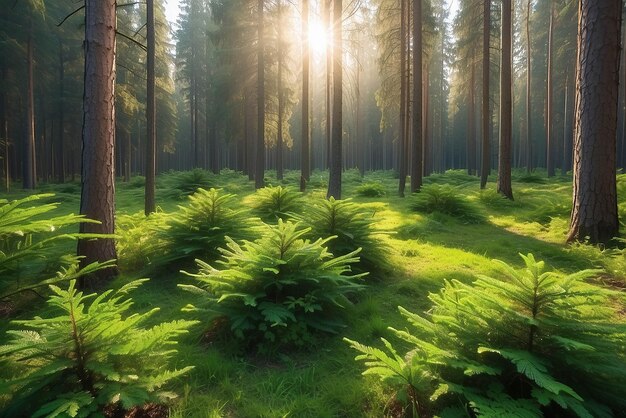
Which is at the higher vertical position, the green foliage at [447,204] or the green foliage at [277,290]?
the green foliage at [447,204]

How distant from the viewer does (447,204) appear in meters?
11.1

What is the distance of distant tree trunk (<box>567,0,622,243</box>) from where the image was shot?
21.8ft

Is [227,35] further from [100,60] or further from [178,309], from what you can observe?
[178,309]

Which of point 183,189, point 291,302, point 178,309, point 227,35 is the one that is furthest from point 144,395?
point 227,35

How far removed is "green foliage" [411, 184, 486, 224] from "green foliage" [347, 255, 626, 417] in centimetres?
823

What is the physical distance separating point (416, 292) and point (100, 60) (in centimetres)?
588

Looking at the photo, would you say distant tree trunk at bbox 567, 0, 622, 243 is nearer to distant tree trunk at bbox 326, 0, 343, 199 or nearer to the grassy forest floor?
the grassy forest floor

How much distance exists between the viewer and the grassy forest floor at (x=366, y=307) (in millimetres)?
3037

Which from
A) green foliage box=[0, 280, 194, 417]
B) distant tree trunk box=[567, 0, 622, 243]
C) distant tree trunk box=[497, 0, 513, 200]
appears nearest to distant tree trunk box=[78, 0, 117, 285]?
green foliage box=[0, 280, 194, 417]

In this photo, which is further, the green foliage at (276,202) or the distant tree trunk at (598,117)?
the green foliage at (276,202)

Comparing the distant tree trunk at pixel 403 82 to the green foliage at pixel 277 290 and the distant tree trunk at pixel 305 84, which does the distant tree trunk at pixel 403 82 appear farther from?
the green foliage at pixel 277 290

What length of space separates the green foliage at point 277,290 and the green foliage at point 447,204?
7.38 metres

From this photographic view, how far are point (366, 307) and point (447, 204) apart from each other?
7.33 metres

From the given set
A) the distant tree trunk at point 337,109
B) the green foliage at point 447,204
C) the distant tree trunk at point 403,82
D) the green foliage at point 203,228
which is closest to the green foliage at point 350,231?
the green foliage at point 203,228
